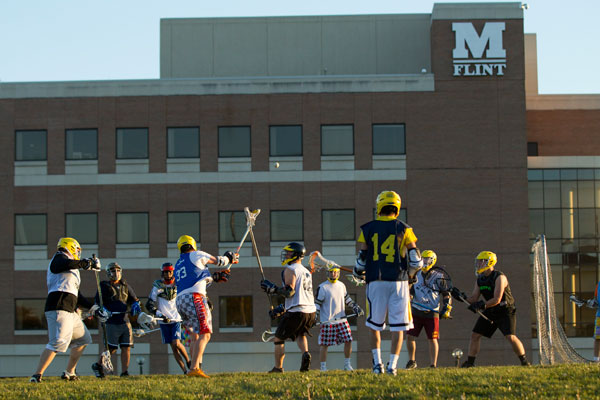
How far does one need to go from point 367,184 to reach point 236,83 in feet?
24.3

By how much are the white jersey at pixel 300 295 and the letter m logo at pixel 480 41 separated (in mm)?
24874

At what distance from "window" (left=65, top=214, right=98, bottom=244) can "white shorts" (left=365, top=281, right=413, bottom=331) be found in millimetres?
27429

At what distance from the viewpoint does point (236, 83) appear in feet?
123

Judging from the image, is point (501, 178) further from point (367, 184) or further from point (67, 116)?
point (67, 116)

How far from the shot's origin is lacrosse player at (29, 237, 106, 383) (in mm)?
12625

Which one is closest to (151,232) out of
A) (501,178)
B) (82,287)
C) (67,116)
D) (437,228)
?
(82,287)

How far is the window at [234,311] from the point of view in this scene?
120 ft

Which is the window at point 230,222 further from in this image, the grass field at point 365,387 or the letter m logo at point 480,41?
the grass field at point 365,387

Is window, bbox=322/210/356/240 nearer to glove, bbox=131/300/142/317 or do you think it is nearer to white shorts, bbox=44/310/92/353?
glove, bbox=131/300/142/317

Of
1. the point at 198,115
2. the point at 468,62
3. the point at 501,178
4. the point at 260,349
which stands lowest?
the point at 260,349

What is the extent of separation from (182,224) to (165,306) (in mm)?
20101

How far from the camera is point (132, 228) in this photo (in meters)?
37.0

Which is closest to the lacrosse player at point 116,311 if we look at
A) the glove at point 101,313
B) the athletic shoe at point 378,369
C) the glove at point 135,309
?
the glove at point 135,309

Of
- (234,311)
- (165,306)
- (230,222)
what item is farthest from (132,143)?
(165,306)
